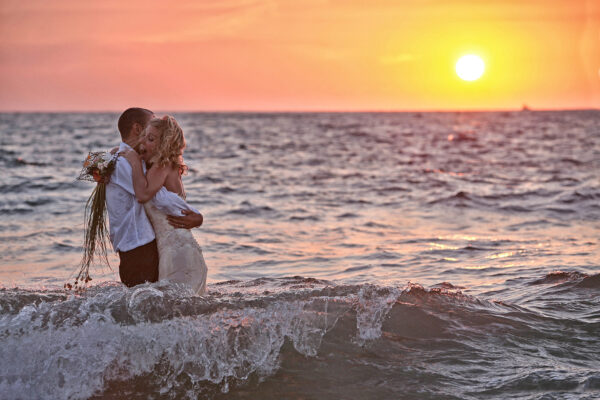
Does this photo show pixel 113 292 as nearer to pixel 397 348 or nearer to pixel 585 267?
pixel 397 348

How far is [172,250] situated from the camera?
5.55 m

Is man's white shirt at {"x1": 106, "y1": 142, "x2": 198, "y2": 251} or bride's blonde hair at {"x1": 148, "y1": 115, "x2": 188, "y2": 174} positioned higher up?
bride's blonde hair at {"x1": 148, "y1": 115, "x2": 188, "y2": 174}

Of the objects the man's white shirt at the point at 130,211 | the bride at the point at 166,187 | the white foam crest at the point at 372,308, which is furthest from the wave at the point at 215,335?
the man's white shirt at the point at 130,211

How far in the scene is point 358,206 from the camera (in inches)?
601

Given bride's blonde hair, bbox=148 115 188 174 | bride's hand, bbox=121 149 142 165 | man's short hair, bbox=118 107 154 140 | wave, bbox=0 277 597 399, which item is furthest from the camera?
man's short hair, bbox=118 107 154 140

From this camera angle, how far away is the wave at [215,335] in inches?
189

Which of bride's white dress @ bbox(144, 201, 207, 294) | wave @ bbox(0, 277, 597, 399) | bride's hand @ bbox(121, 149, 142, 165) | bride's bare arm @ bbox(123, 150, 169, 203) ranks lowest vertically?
wave @ bbox(0, 277, 597, 399)

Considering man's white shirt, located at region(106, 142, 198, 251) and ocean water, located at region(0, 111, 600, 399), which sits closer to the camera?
ocean water, located at region(0, 111, 600, 399)

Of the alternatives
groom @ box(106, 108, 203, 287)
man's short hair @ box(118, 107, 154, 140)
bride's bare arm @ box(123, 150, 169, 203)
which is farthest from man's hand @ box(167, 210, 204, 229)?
man's short hair @ box(118, 107, 154, 140)

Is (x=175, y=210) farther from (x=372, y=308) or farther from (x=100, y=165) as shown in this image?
(x=372, y=308)

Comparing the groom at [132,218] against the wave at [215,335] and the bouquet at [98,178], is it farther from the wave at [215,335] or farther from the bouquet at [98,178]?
the wave at [215,335]

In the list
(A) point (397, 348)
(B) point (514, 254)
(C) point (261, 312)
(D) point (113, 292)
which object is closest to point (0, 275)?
(D) point (113, 292)

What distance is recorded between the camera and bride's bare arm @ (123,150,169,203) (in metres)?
5.32

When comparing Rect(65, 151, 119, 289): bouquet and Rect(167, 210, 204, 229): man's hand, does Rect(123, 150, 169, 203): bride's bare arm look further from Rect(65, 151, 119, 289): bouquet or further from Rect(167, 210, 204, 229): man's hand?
Rect(167, 210, 204, 229): man's hand
